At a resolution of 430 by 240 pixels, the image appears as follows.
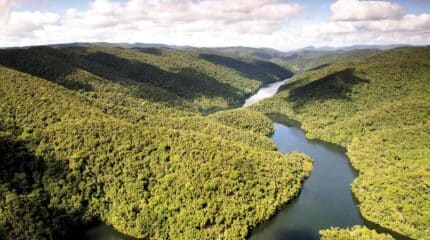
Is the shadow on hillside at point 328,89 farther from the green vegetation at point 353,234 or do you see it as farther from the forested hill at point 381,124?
the green vegetation at point 353,234

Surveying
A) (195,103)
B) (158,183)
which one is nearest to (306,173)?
(158,183)

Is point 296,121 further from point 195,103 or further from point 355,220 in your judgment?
point 355,220

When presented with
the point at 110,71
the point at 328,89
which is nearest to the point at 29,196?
the point at 110,71

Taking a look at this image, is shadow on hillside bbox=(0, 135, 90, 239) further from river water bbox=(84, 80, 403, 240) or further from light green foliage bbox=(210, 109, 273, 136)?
light green foliage bbox=(210, 109, 273, 136)

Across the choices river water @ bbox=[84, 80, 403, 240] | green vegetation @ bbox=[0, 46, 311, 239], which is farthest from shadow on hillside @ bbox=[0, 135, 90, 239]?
river water @ bbox=[84, 80, 403, 240]

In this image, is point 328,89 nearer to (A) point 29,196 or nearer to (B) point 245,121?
(B) point 245,121
